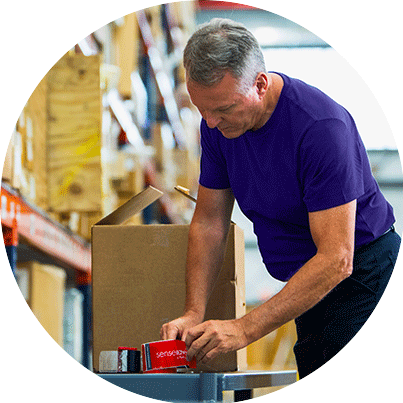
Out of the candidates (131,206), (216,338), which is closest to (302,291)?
(216,338)

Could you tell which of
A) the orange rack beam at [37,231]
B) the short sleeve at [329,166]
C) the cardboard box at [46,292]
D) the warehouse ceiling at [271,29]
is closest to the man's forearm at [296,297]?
the short sleeve at [329,166]

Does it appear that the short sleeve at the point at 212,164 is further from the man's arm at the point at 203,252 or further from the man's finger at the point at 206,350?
the man's finger at the point at 206,350

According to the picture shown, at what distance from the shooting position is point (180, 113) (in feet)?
16.6

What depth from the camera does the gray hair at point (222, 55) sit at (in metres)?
1.17

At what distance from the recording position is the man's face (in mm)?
1180

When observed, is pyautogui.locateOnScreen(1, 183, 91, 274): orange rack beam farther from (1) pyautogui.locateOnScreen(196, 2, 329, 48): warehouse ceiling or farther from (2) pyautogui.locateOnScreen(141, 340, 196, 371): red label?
(1) pyautogui.locateOnScreen(196, 2, 329, 48): warehouse ceiling

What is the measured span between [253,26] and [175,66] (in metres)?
2.90

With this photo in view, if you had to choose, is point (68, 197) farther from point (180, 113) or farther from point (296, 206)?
point (180, 113)

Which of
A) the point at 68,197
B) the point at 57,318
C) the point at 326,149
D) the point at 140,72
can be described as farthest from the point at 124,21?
the point at 326,149

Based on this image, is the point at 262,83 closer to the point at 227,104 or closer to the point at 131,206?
the point at 227,104

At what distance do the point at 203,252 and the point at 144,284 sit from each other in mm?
202

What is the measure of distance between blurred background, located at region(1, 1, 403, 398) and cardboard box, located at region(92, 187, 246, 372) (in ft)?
1.26

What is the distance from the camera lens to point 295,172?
1.26 meters

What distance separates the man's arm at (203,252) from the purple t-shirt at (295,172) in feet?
0.18
